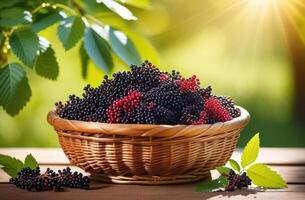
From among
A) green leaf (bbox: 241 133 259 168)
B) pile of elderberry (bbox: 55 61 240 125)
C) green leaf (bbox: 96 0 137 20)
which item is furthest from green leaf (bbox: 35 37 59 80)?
green leaf (bbox: 241 133 259 168)

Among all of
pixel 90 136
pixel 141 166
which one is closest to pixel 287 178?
pixel 141 166

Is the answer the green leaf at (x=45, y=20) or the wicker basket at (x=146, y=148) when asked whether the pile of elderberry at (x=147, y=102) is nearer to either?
the wicker basket at (x=146, y=148)

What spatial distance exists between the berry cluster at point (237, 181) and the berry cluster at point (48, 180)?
0.35 meters

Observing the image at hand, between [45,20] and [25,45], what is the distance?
0.36 ft

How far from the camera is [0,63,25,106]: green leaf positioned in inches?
100

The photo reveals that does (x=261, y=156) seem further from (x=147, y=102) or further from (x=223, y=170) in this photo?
(x=147, y=102)

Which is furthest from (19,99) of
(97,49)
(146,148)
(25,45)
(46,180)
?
(146,148)

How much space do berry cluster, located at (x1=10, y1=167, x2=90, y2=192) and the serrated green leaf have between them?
0.57 metres

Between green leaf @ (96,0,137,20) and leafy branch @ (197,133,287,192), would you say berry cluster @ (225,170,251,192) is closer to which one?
leafy branch @ (197,133,287,192)

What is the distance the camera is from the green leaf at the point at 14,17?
2438 millimetres

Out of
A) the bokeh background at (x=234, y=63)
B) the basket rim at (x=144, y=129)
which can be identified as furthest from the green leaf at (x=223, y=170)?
the bokeh background at (x=234, y=63)

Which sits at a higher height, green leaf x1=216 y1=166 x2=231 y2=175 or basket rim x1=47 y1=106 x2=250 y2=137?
basket rim x1=47 y1=106 x2=250 y2=137

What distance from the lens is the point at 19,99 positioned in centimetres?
257

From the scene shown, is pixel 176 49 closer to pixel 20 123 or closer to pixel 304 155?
→ pixel 20 123
